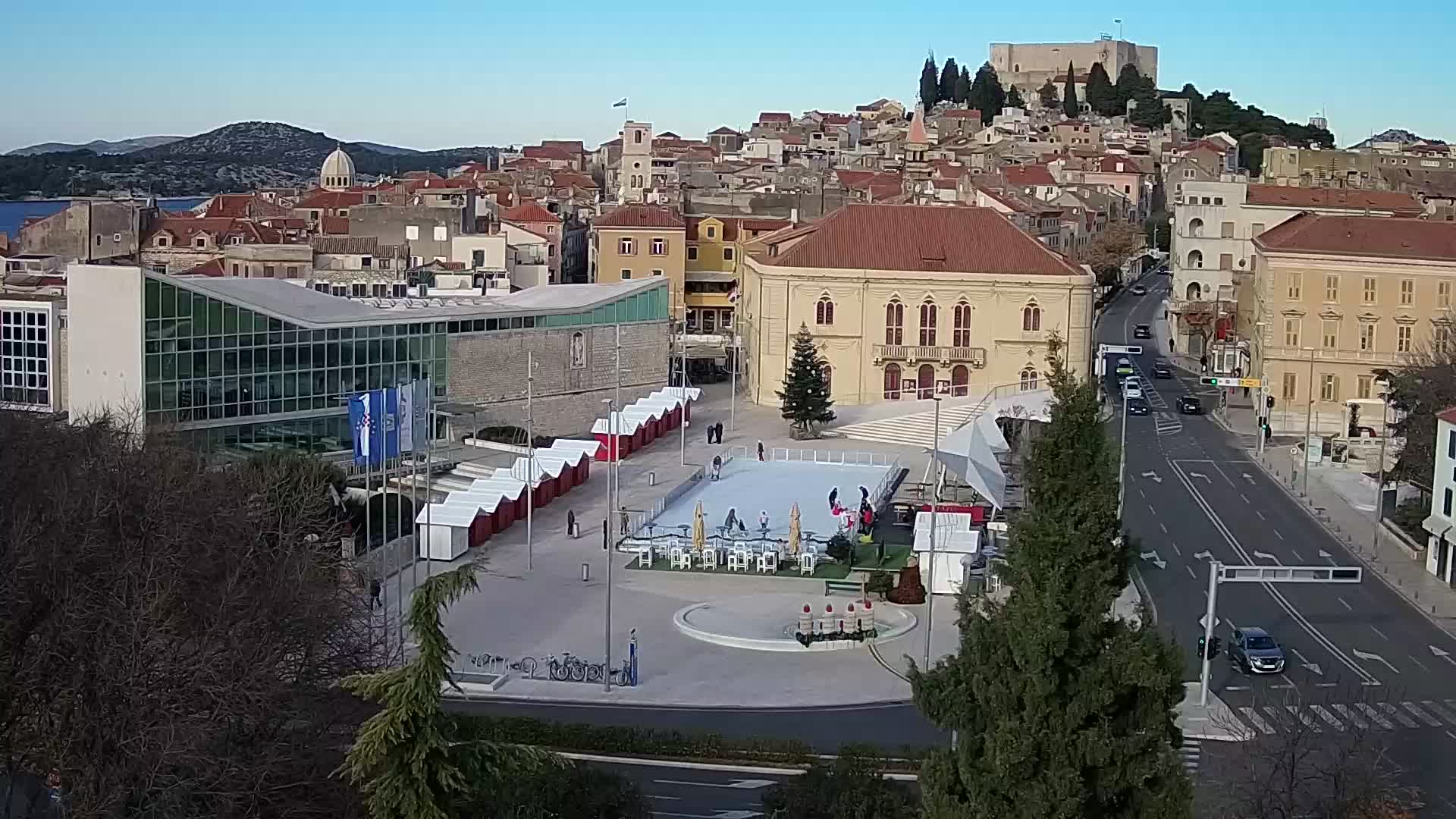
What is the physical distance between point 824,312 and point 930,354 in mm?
3297

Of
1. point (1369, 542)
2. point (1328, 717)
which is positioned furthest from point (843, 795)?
point (1369, 542)

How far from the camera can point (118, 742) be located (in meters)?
17.0

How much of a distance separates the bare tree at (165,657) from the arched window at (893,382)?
105 feet

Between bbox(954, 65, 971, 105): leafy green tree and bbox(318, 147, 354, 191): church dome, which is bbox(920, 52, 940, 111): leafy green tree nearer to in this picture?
bbox(954, 65, 971, 105): leafy green tree

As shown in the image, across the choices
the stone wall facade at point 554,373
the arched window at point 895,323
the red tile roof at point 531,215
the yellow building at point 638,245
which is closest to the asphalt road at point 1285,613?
the arched window at point 895,323

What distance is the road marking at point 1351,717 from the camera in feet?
71.4

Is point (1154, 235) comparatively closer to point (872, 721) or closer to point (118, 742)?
point (872, 721)

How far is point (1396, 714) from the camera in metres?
24.0

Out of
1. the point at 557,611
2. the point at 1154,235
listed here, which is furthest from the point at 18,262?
the point at 1154,235

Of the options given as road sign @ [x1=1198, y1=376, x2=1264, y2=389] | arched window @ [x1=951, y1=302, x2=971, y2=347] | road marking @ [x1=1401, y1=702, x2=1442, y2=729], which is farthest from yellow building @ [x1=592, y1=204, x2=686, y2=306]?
road marking @ [x1=1401, y1=702, x2=1442, y2=729]

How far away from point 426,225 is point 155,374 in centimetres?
2895

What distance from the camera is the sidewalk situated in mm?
31219

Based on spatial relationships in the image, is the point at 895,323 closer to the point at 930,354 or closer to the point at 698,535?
the point at 930,354

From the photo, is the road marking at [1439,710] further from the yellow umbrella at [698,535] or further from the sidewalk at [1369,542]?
the yellow umbrella at [698,535]
